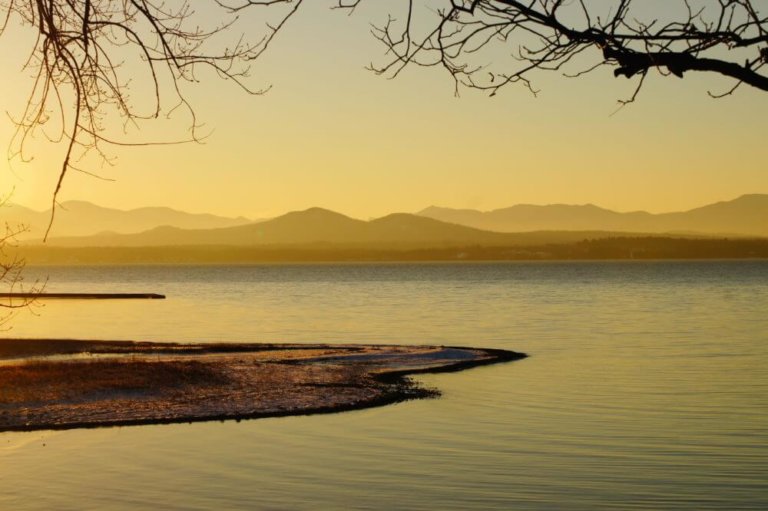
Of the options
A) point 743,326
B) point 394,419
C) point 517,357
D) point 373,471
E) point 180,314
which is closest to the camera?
point 373,471

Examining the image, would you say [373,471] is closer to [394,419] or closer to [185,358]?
[394,419]

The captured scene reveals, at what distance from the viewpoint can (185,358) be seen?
4300 centimetres

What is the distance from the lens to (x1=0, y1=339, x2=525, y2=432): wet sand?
26516mm

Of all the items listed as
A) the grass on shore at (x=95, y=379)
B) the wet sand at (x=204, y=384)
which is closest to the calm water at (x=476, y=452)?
the wet sand at (x=204, y=384)

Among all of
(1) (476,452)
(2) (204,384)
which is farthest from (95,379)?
(1) (476,452)

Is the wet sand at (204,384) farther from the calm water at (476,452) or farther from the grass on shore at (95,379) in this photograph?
the calm water at (476,452)

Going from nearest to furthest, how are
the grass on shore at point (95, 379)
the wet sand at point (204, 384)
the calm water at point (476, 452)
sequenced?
the calm water at point (476, 452), the wet sand at point (204, 384), the grass on shore at point (95, 379)

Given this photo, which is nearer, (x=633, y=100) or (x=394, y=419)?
(x=633, y=100)

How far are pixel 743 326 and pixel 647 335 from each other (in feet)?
36.9

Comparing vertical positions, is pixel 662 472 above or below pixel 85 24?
below

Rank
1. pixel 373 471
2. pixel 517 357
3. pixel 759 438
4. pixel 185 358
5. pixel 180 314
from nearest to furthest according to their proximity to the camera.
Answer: pixel 373 471
pixel 759 438
pixel 185 358
pixel 517 357
pixel 180 314

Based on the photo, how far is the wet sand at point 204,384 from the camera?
87.0 ft

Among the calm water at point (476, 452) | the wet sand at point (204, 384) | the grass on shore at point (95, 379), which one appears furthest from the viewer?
the grass on shore at point (95, 379)

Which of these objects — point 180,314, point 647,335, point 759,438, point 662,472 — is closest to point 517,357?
point 647,335
